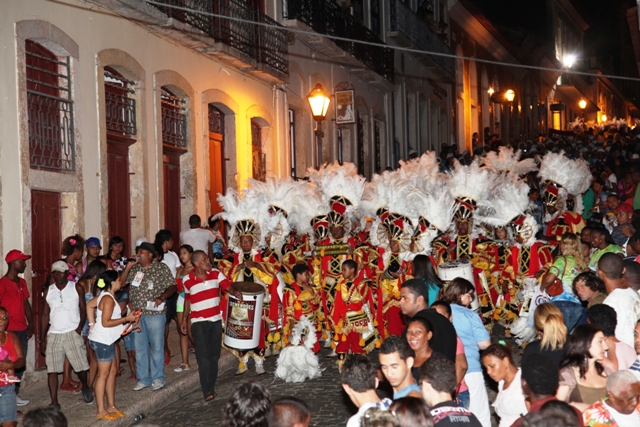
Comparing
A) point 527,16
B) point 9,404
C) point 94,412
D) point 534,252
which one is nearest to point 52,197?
point 94,412

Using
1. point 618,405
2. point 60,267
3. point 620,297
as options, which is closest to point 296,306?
point 60,267

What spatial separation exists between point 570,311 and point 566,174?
21.3ft

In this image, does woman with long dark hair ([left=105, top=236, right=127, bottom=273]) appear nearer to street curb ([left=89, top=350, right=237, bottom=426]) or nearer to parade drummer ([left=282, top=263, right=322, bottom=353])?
street curb ([left=89, top=350, right=237, bottom=426])

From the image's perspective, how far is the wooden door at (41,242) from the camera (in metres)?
11.6

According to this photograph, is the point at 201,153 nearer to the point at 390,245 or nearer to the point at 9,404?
the point at 390,245

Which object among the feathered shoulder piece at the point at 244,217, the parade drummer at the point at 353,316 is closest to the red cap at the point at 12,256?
the feathered shoulder piece at the point at 244,217

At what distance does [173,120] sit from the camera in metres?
15.9

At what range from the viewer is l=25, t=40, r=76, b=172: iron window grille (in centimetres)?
1176

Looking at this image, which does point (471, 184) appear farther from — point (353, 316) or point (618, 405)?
point (618, 405)

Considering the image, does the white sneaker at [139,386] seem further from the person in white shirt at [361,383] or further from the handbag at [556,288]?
the person in white shirt at [361,383]

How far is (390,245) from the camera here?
41.0ft

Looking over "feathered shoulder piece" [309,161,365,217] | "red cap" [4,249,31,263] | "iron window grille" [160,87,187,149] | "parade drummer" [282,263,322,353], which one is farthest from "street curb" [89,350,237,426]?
"iron window grille" [160,87,187,149]

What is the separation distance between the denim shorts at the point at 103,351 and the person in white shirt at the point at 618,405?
5295mm

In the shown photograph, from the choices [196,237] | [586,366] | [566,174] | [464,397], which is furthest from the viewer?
[566,174]
